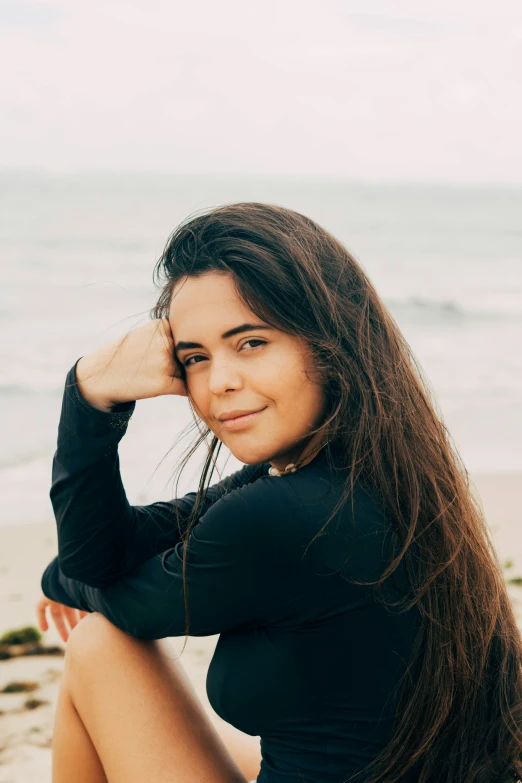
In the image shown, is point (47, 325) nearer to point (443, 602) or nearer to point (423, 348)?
point (423, 348)

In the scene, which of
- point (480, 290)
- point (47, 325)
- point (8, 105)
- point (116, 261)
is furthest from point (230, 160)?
point (47, 325)

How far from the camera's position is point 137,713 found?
2.19 m

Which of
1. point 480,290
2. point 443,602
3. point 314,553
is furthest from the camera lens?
point 480,290

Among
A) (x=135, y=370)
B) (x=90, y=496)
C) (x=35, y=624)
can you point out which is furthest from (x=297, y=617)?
(x=35, y=624)

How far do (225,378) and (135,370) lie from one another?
1.04 ft

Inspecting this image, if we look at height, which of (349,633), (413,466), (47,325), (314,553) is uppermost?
(413,466)

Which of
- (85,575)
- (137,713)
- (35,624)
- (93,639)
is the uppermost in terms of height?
(85,575)

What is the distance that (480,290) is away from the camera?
78.4 ft

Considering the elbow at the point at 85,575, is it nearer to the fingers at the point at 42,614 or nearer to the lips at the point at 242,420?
the lips at the point at 242,420

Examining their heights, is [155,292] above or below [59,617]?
above

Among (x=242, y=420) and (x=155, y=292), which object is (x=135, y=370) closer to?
(x=242, y=420)

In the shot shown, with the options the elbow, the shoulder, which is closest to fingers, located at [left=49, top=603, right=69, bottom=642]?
the elbow

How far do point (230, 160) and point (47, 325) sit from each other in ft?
103

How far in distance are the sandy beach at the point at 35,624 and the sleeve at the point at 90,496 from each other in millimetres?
1046
